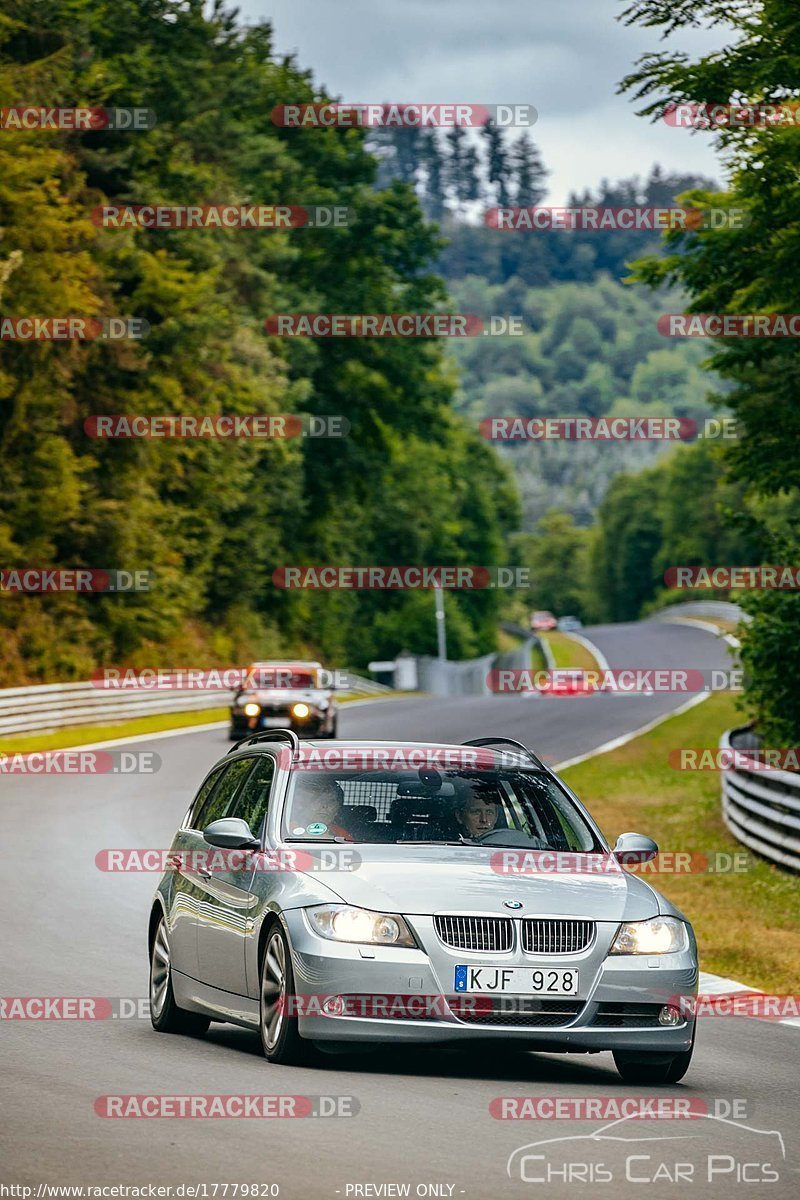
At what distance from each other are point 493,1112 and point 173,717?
41066 millimetres

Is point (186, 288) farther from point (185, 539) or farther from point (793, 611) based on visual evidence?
point (793, 611)

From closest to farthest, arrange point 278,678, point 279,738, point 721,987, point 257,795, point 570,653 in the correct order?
point 257,795
point 279,738
point 721,987
point 278,678
point 570,653

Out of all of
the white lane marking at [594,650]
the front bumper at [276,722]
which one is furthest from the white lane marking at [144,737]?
the white lane marking at [594,650]

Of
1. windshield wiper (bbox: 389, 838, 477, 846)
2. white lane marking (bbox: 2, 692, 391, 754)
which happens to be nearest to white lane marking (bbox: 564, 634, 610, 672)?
white lane marking (bbox: 2, 692, 391, 754)

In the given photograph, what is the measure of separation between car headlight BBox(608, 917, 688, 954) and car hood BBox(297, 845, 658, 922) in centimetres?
5

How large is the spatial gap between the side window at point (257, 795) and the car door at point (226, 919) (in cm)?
2

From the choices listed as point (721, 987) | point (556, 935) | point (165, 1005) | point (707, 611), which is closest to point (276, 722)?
point (721, 987)

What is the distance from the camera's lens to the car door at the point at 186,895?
10109mm

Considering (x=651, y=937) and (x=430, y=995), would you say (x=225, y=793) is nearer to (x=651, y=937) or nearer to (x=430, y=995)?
(x=430, y=995)

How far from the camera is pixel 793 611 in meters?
25.8

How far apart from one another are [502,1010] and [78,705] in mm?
34112

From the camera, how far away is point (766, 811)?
20219 mm

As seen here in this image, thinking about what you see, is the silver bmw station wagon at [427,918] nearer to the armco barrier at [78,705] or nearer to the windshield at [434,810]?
the windshield at [434,810]

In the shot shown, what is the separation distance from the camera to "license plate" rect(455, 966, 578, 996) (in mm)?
8578
